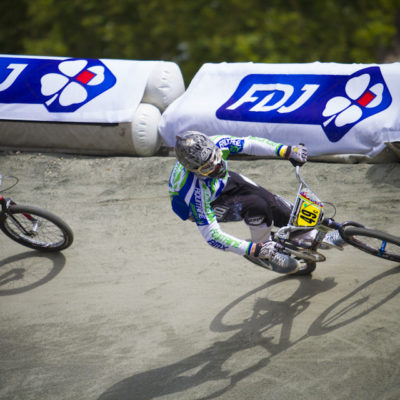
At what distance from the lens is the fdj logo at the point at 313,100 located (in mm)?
7941

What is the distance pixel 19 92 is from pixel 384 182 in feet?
→ 21.8

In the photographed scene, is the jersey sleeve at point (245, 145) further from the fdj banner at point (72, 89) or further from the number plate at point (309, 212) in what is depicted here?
the fdj banner at point (72, 89)

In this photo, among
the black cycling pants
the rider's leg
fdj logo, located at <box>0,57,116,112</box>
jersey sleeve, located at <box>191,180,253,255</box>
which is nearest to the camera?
jersey sleeve, located at <box>191,180,253,255</box>

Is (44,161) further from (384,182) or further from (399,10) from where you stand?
(399,10)

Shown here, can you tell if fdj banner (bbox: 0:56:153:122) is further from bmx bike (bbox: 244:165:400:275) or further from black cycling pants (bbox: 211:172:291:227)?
bmx bike (bbox: 244:165:400:275)

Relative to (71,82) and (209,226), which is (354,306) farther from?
(71,82)

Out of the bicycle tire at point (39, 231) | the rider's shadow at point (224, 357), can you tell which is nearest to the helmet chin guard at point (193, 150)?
the rider's shadow at point (224, 357)

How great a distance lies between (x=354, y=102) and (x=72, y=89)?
4.95 m

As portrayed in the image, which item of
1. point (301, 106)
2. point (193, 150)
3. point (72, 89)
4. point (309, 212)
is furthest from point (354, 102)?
point (72, 89)

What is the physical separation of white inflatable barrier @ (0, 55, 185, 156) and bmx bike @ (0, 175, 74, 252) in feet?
8.41

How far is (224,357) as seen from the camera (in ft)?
17.3

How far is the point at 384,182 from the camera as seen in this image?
25.5 ft

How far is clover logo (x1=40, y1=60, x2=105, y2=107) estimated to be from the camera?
30.3ft

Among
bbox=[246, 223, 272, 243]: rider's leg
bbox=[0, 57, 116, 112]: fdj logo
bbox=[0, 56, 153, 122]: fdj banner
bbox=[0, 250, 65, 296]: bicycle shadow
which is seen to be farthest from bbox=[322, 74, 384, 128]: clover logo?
bbox=[0, 250, 65, 296]: bicycle shadow
